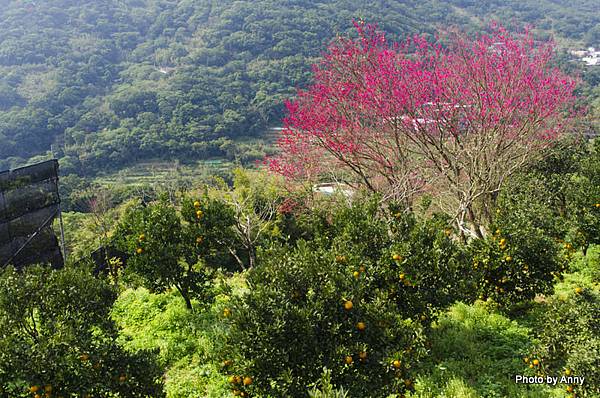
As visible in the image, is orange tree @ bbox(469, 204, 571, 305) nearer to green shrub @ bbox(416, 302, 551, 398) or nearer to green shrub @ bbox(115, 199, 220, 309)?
green shrub @ bbox(416, 302, 551, 398)

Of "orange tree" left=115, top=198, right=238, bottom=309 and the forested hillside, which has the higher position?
"orange tree" left=115, top=198, right=238, bottom=309

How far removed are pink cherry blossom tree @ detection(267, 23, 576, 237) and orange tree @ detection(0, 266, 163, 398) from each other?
4.17 metres

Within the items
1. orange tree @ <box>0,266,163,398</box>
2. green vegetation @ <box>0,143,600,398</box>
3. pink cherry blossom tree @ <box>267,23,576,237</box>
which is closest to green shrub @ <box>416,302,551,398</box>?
green vegetation @ <box>0,143,600,398</box>

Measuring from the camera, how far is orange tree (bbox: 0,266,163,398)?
284cm

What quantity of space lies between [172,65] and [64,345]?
216 ft

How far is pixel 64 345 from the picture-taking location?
297cm

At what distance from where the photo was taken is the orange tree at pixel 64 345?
2838 millimetres

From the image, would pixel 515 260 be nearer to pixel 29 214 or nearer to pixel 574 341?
pixel 574 341

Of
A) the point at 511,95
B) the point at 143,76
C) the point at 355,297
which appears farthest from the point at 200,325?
the point at 143,76

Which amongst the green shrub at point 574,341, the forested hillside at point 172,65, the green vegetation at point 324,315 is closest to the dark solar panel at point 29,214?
the green vegetation at point 324,315

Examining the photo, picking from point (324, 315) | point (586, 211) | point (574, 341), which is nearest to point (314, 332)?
point (324, 315)

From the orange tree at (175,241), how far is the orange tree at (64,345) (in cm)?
117

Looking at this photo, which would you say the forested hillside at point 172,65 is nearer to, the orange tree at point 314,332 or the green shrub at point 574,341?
the green shrub at point 574,341

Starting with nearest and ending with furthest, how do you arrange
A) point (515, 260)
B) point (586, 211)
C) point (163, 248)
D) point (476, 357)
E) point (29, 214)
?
point (476, 357) → point (515, 260) → point (163, 248) → point (586, 211) → point (29, 214)
